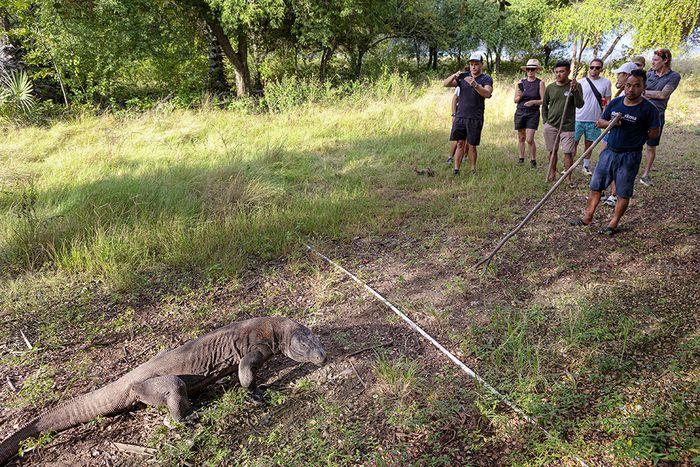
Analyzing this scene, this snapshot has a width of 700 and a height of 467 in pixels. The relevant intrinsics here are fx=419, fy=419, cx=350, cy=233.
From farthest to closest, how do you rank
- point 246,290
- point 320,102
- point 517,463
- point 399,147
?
point 320,102 → point 399,147 → point 246,290 → point 517,463

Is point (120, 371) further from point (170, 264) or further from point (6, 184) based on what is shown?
point (6, 184)

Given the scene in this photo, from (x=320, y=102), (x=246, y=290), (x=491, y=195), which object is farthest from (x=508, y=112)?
(x=246, y=290)

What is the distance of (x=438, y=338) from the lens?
3486 millimetres

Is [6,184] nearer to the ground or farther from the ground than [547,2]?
nearer to the ground

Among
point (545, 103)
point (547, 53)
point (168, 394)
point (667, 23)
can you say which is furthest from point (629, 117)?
point (547, 53)

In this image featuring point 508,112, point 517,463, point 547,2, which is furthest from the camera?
point 547,2

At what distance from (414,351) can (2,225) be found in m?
5.12

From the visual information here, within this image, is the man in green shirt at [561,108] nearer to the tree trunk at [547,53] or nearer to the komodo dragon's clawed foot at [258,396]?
the komodo dragon's clawed foot at [258,396]

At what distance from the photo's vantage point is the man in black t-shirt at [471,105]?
22.7 ft

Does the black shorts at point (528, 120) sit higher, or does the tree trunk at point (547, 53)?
the tree trunk at point (547, 53)

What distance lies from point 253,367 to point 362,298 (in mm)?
1419

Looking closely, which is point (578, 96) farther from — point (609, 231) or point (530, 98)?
point (609, 231)

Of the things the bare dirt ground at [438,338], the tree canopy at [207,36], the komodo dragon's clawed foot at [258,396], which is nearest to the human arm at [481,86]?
the bare dirt ground at [438,338]

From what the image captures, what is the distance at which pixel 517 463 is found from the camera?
2.35 metres
